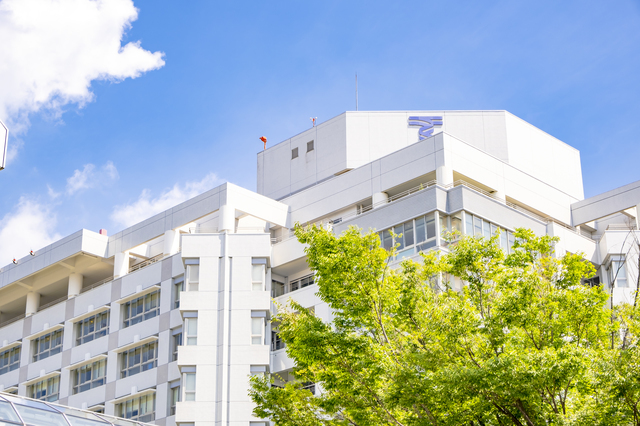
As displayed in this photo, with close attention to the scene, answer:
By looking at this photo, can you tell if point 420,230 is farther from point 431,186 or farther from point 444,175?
point 444,175

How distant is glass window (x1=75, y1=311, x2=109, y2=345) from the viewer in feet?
157

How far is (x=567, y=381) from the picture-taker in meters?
17.6

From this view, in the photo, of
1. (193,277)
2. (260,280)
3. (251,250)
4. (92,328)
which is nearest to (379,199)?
(251,250)

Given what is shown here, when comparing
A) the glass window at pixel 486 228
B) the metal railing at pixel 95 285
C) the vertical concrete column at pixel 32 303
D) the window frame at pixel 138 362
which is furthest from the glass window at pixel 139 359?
the glass window at pixel 486 228

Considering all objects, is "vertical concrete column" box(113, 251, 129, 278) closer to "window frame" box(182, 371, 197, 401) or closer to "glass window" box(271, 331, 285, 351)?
"window frame" box(182, 371, 197, 401)

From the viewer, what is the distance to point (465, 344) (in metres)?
19.2

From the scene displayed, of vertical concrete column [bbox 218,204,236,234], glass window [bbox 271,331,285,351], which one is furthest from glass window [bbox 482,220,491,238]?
vertical concrete column [bbox 218,204,236,234]

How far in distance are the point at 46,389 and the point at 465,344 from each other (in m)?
36.9

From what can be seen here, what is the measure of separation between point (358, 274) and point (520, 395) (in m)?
5.17

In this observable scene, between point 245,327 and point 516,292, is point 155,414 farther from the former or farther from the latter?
point 516,292

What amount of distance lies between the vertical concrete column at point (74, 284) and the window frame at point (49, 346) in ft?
7.43

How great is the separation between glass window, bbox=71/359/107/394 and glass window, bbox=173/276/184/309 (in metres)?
6.21

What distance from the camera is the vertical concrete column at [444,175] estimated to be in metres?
39.7

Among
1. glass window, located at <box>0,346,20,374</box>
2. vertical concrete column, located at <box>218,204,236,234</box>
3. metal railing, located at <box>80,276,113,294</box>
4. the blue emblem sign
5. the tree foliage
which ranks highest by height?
the blue emblem sign
